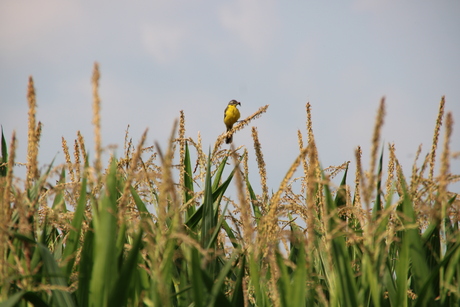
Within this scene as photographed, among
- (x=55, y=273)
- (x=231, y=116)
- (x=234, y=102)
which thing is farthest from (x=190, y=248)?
(x=234, y=102)

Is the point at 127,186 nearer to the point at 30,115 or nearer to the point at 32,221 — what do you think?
the point at 30,115

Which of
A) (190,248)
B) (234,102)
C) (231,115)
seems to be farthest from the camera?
(234,102)

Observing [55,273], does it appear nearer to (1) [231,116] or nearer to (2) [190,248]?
(2) [190,248]

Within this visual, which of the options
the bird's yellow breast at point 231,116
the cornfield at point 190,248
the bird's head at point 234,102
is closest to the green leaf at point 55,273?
the cornfield at point 190,248

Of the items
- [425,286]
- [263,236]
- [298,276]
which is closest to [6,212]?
[263,236]

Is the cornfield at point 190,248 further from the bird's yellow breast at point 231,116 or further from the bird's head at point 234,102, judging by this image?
the bird's head at point 234,102

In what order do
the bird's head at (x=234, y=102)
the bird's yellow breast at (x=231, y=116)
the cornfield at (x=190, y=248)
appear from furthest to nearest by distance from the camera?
the bird's head at (x=234, y=102) → the bird's yellow breast at (x=231, y=116) → the cornfield at (x=190, y=248)

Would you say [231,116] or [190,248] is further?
[231,116]

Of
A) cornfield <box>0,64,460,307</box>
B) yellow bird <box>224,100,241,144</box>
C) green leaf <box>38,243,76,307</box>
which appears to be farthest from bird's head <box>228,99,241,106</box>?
green leaf <box>38,243,76,307</box>

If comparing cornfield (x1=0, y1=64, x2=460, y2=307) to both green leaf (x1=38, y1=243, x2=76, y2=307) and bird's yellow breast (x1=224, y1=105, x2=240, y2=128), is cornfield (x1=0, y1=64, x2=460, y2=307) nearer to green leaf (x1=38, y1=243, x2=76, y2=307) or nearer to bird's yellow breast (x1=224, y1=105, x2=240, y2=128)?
green leaf (x1=38, y1=243, x2=76, y2=307)

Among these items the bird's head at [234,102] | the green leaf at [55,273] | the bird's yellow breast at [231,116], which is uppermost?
the bird's head at [234,102]

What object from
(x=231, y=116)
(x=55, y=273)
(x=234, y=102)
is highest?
(x=234, y=102)

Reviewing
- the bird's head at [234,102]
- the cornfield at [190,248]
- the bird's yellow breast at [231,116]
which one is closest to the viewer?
the cornfield at [190,248]

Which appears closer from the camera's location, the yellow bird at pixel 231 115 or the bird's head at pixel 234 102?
the yellow bird at pixel 231 115
